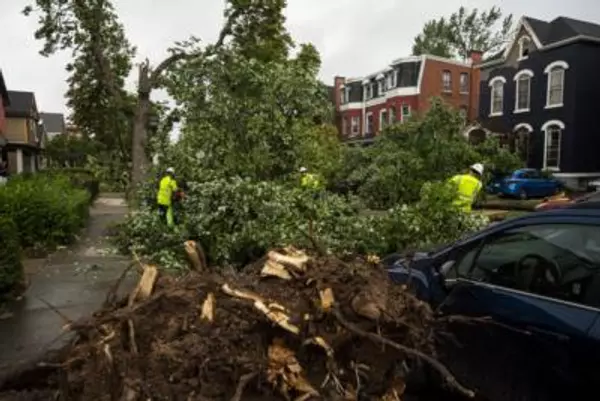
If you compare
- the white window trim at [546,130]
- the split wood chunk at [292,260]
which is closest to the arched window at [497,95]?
the white window trim at [546,130]

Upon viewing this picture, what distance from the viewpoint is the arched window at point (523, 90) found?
3150 cm

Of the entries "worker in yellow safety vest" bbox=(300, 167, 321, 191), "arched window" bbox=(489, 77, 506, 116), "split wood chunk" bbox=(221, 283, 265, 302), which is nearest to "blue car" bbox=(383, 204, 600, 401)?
"split wood chunk" bbox=(221, 283, 265, 302)

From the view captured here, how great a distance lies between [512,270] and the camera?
3672 mm

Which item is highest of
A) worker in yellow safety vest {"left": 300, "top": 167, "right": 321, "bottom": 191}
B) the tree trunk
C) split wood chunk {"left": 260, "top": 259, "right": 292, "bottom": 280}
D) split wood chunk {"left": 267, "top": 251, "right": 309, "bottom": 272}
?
the tree trunk

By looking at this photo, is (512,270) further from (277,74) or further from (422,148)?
(422,148)

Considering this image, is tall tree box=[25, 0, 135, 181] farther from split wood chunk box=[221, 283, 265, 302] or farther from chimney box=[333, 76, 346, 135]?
chimney box=[333, 76, 346, 135]

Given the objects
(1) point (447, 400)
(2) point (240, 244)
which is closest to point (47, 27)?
(2) point (240, 244)

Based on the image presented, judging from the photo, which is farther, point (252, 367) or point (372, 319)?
point (372, 319)

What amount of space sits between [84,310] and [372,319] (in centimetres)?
476

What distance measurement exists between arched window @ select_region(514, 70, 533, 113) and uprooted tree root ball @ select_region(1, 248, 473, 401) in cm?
3136

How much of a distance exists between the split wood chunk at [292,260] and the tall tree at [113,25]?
728 inches

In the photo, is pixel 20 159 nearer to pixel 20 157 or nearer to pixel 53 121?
pixel 20 157

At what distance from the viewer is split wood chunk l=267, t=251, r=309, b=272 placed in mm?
Result: 3438

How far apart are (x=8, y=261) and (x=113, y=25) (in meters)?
20.2
